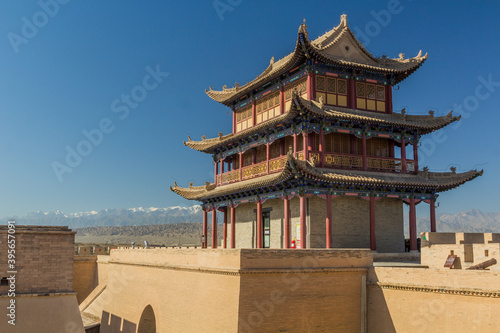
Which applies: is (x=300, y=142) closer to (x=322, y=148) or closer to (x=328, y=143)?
(x=328, y=143)

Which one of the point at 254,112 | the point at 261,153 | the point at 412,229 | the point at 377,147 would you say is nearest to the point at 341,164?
the point at 377,147

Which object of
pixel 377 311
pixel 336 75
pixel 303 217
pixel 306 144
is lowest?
pixel 377 311

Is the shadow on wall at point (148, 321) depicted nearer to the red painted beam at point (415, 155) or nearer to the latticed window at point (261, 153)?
the latticed window at point (261, 153)

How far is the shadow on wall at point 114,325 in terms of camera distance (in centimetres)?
2547

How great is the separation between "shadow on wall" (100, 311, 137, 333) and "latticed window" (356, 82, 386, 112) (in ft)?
54.1

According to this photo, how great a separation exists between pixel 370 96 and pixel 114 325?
61.1 feet

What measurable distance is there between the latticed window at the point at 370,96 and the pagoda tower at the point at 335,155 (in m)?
0.06

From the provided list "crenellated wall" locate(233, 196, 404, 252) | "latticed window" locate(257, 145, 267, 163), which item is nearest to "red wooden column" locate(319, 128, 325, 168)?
"crenellated wall" locate(233, 196, 404, 252)

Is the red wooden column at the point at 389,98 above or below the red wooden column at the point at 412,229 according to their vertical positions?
above

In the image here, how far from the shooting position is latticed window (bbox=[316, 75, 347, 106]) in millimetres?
26797

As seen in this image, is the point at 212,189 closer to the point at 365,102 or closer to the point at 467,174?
the point at 365,102

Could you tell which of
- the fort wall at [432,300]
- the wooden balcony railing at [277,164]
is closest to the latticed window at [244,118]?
the wooden balcony railing at [277,164]

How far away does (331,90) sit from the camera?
27.0 meters

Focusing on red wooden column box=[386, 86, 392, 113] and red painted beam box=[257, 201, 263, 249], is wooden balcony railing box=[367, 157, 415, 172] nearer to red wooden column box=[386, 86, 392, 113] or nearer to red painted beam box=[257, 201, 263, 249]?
red wooden column box=[386, 86, 392, 113]
